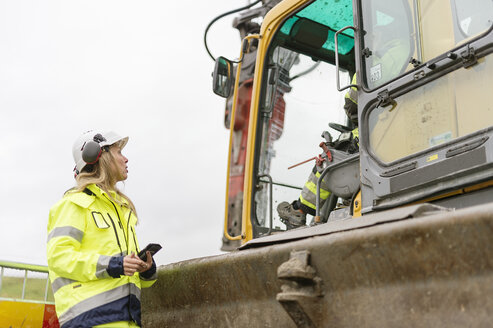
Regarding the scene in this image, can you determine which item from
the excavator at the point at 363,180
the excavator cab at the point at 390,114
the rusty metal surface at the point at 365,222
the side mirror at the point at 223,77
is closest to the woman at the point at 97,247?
the excavator at the point at 363,180

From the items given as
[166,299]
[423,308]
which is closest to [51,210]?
[166,299]

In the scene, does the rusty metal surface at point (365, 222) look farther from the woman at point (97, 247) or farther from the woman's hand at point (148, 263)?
the woman at point (97, 247)

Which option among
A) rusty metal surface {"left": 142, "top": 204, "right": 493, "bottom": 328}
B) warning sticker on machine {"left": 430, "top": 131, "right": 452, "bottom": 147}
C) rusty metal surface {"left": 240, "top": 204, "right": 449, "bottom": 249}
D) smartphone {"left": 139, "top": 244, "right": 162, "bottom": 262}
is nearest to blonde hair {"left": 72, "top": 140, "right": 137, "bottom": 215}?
smartphone {"left": 139, "top": 244, "right": 162, "bottom": 262}

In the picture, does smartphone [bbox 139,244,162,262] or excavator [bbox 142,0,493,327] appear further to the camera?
smartphone [bbox 139,244,162,262]

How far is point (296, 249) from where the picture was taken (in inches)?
75.2

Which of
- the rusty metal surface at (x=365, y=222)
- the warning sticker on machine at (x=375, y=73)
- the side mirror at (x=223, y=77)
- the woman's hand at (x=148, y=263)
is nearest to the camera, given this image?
the rusty metal surface at (x=365, y=222)

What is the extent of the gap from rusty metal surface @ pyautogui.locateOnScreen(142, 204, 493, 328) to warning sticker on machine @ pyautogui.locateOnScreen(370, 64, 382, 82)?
1.08m

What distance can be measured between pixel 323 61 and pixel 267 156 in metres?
0.89

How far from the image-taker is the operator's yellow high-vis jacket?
86.2 inches

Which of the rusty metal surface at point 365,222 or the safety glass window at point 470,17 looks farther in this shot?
the safety glass window at point 470,17

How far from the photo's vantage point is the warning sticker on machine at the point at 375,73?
Answer: 8.72 ft

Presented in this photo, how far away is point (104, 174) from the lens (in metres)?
2.54

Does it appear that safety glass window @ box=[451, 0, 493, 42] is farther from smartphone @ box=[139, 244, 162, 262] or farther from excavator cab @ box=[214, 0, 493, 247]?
smartphone @ box=[139, 244, 162, 262]

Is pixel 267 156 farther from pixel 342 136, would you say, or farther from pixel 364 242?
pixel 364 242
